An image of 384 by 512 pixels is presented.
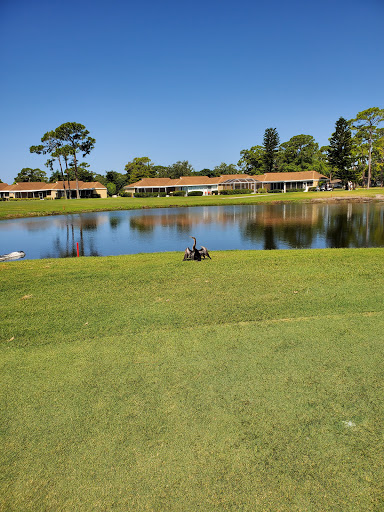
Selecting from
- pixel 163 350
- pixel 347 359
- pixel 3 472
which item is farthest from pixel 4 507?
pixel 347 359

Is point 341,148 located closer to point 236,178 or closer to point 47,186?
point 236,178

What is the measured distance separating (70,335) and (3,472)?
2.84m

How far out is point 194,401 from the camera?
3904mm

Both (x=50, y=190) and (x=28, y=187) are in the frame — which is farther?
(x=28, y=187)

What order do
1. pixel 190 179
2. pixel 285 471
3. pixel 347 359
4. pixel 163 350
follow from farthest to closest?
pixel 190 179
pixel 163 350
pixel 347 359
pixel 285 471

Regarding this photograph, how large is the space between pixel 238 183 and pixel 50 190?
4968cm

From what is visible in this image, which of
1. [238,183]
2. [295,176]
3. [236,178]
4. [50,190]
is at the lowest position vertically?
[238,183]

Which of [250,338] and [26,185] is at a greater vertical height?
[26,185]

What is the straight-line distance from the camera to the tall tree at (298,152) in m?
102

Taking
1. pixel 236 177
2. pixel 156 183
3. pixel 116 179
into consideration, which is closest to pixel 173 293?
pixel 236 177

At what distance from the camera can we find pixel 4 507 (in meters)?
2.75

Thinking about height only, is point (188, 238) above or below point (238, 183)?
below

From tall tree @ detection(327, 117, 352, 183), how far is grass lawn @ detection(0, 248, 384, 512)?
7419 cm

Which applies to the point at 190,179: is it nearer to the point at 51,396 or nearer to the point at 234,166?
the point at 234,166
